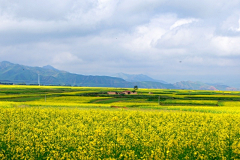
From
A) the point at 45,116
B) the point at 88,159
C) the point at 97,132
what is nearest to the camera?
the point at 88,159

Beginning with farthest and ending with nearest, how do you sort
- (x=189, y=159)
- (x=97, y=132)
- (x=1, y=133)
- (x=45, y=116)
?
(x=45, y=116)
(x=1, y=133)
(x=97, y=132)
(x=189, y=159)

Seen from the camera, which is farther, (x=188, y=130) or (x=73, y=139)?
(x=188, y=130)

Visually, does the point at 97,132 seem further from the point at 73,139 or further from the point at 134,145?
the point at 134,145

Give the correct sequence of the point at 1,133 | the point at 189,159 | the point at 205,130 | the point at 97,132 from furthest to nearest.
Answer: the point at 205,130, the point at 1,133, the point at 97,132, the point at 189,159

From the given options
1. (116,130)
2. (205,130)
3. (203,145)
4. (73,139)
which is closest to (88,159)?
(73,139)

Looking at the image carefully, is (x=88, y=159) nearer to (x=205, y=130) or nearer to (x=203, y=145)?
(x=203, y=145)

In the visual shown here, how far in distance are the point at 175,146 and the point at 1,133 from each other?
1010 centimetres

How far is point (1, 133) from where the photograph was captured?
13.6 meters

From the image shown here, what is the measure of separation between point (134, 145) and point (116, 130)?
232 centimetres

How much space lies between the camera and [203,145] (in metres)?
11.7

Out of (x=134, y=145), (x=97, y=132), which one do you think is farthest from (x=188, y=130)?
(x=97, y=132)

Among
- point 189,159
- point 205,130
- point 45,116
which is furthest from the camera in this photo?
point 45,116

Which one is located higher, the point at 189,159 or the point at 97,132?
the point at 97,132

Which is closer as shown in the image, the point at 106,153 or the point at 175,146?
the point at 106,153
